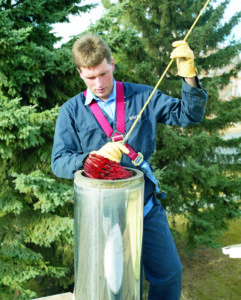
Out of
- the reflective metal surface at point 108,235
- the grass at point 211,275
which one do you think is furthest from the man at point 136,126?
the grass at point 211,275

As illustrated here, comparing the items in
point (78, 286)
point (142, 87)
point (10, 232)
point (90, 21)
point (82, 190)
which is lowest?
point (10, 232)

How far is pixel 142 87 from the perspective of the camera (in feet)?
6.64

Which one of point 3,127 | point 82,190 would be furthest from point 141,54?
point 82,190

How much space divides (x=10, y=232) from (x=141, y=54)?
4.71m

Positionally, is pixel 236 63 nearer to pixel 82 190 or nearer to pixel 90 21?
pixel 90 21

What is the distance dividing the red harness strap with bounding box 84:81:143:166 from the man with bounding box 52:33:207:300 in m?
0.03

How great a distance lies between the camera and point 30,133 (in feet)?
14.6

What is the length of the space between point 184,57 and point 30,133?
10.8ft

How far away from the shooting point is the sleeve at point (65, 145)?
5.75 ft

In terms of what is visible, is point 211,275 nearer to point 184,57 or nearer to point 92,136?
point 92,136

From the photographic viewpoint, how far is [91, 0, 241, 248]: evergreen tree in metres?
7.10

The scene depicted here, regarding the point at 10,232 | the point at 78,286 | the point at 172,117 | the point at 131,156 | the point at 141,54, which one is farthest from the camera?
the point at 141,54

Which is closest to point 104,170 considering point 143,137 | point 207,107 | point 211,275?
point 143,137

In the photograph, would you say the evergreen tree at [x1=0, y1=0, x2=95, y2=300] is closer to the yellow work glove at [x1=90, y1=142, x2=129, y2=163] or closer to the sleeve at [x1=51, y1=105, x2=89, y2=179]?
the sleeve at [x1=51, y1=105, x2=89, y2=179]
